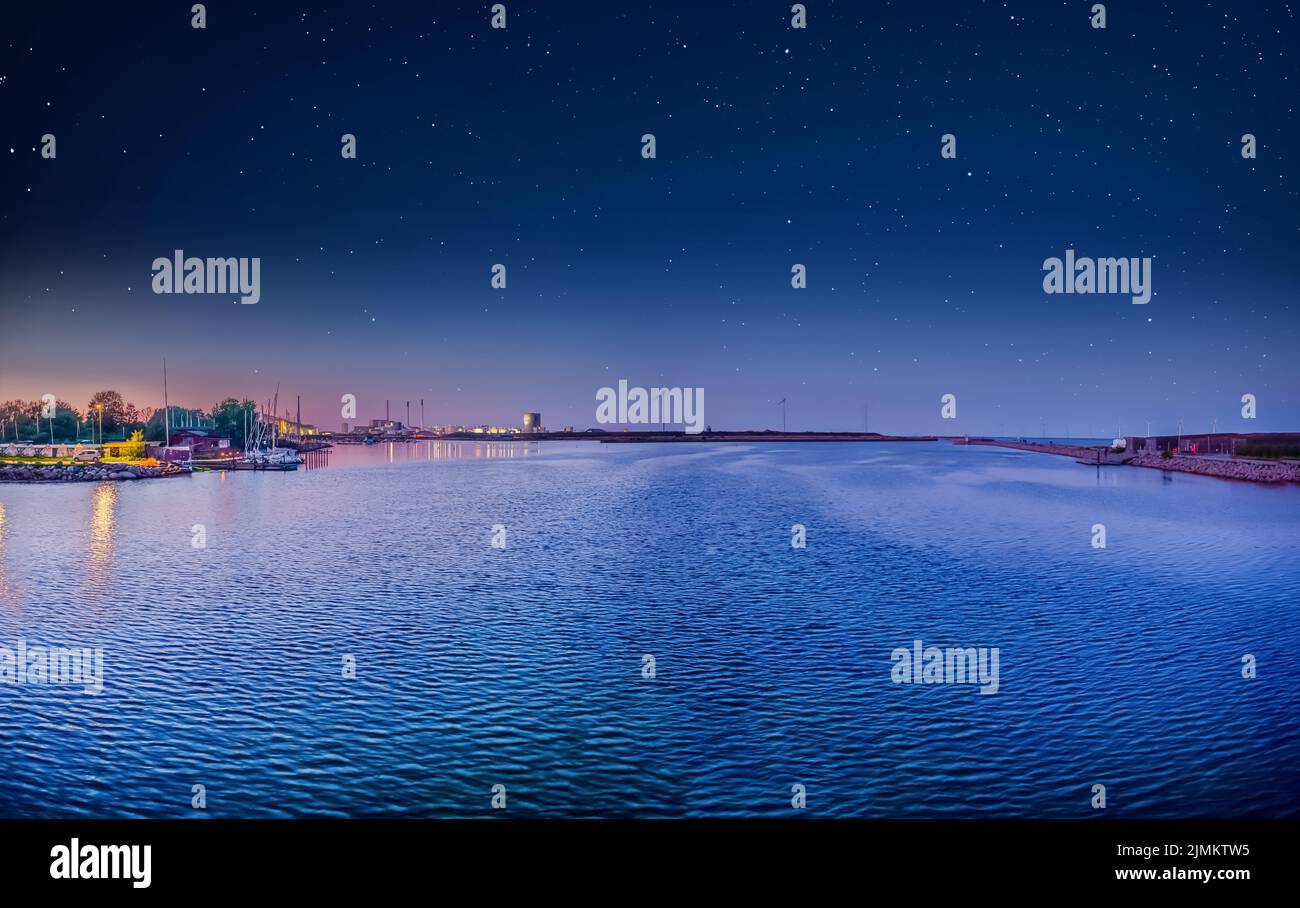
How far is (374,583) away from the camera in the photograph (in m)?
42.9

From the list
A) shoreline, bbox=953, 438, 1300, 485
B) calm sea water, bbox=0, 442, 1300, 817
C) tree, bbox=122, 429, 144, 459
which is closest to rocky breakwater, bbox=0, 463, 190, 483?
tree, bbox=122, 429, 144, 459

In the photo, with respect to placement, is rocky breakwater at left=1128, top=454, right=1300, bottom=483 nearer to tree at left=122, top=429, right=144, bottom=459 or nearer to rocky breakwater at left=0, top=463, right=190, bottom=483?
rocky breakwater at left=0, top=463, right=190, bottom=483

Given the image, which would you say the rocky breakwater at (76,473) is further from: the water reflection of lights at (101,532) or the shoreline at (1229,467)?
the shoreline at (1229,467)

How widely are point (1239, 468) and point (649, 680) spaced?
5245 inches

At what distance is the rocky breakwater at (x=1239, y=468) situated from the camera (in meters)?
114

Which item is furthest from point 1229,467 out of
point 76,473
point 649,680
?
point 76,473

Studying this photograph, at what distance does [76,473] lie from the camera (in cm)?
12169

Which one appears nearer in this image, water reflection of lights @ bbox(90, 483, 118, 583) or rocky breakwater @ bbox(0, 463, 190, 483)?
water reflection of lights @ bbox(90, 483, 118, 583)

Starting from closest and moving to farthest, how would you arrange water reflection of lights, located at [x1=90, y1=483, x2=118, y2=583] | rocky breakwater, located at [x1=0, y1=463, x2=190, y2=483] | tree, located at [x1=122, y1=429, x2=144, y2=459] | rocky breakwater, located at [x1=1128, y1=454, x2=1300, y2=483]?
1. water reflection of lights, located at [x1=90, y1=483, x2=118, y2=583]
2. rocky breakwater, located at [x1=1128, y1=454, x2=1300, y2=483]
3. rocky breakwater, located at [x1=0, y1=463, x2=190, y2=483]
4. tree, located at [x1=122, y1=429, x2=144, y2=459]

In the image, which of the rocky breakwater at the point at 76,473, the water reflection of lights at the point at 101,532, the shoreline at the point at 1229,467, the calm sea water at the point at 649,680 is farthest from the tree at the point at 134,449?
the shoreline at the point at 1229,467

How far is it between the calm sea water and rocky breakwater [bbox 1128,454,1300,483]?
63432 mm

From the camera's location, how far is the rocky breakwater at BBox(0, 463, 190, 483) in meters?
120

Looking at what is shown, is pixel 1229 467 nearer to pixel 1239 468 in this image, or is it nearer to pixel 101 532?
pixel 1239 468

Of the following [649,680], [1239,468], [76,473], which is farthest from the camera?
[1239,468]
